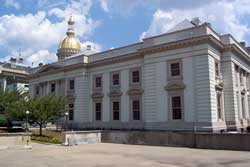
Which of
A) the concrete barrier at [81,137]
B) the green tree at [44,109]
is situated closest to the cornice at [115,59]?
the green tree at [44,109]

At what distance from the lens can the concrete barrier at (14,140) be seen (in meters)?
22.9

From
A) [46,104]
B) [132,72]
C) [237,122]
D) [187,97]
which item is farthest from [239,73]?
[46,104]

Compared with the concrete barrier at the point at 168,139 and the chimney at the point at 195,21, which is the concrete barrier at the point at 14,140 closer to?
the concrete barrier at the point at 168,139

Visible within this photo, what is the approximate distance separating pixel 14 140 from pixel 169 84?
617 inches

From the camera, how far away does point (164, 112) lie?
30.6 metres

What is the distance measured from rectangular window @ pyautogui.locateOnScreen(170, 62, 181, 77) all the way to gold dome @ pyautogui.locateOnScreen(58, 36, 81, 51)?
102 ft

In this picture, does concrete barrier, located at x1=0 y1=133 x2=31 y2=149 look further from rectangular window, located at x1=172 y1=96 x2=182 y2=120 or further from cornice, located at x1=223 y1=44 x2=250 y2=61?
cornice, located at x1=223 y1=44 x2=250 y2=61

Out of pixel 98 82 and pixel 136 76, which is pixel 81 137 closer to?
pixel 136 76

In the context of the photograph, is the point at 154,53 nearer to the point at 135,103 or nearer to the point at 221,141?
the point at 135,103

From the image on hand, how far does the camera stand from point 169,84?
3053cm

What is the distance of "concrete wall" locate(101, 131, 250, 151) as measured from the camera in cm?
2052

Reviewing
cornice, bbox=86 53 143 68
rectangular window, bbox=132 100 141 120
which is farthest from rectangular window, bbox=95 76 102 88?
rectangular window, bbox=132 100 141 120

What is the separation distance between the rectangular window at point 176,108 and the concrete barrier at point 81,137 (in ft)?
25.7

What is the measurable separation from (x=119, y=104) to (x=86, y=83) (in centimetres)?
674
